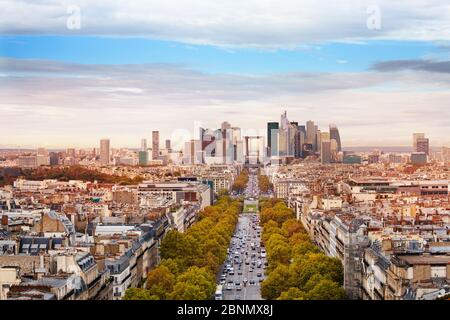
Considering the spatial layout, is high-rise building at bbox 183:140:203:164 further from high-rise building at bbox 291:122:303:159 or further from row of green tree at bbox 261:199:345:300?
row of green tree at bbox 261:199:345:300

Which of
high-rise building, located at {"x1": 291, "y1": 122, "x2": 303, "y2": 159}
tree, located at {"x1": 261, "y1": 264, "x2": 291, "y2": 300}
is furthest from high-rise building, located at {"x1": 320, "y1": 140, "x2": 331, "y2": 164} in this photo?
tree, located at {"x1": 261, "y1": 264, "x2": 291, "y2": 300}

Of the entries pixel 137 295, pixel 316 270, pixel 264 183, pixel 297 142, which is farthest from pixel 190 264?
pixel 264 183

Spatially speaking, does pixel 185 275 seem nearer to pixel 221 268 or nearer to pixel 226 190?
pixel 221 268

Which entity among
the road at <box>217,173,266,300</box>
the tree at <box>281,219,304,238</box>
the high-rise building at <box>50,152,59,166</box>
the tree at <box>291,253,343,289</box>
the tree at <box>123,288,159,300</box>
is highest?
the high-rise building at <box>50,152,59,166</box>

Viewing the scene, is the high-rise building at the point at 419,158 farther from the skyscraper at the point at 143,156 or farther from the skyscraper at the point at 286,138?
the skyscraper at the point at 143,156
